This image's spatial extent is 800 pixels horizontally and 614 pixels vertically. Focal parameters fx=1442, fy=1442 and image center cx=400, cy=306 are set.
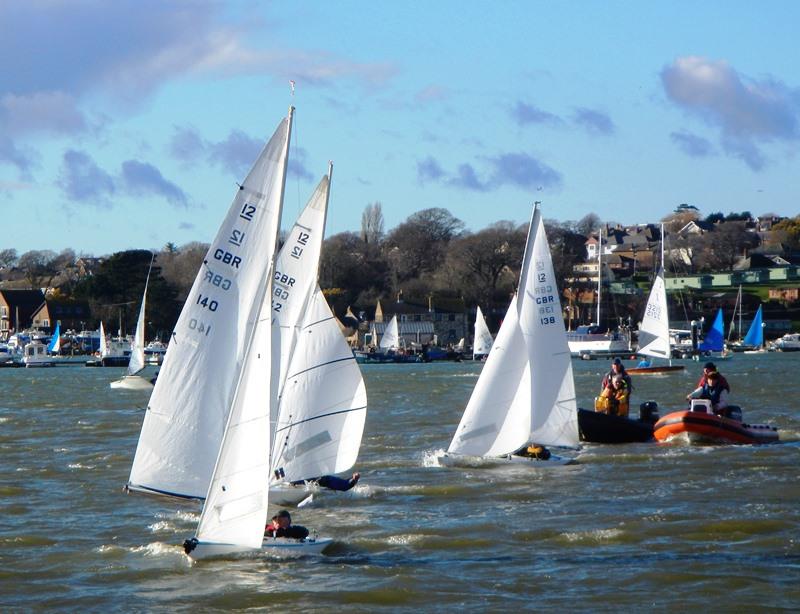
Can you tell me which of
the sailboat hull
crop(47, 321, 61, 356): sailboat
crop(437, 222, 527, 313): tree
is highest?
crop(437, 222, 527, 313): tree

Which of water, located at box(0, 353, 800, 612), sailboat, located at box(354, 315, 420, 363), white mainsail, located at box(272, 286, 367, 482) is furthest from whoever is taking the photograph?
sailboat, located at box(354, 315, 420, 363)

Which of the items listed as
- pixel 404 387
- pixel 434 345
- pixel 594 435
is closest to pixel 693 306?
pixel 434 345

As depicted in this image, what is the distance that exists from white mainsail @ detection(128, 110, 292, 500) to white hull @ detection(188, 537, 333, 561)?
72cm

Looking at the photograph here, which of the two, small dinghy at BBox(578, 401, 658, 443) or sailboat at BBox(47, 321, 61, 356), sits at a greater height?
sailboat at BBox(47, 321, 61, 356)

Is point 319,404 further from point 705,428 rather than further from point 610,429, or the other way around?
point 705,428

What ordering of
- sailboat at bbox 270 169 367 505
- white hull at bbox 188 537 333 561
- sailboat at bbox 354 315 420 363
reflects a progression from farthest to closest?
sailboat at bbox 354 315 420 363, sailboat at bbox 270 169 367 505, white hull at bbox 188 537 333 561

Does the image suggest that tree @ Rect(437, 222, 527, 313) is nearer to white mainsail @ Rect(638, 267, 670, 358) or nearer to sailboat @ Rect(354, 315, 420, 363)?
sailboat @ Rect(354, 315, 420, 363)

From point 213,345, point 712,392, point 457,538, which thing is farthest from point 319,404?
point 712,392

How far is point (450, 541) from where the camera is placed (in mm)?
20000

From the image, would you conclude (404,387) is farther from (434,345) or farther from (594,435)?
(434,345)

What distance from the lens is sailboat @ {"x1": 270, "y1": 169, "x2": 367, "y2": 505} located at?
72.0 ft

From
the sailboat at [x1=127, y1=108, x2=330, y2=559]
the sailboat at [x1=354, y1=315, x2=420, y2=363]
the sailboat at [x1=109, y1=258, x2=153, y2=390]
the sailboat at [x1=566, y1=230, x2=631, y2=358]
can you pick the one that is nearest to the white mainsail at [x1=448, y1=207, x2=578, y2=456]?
the sailboat at [x1=127, y1=108, x2=330, y2=559]

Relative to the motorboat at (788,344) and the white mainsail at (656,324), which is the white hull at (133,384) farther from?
the motorboat at (788,344)

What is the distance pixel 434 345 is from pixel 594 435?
10893 centimetres
